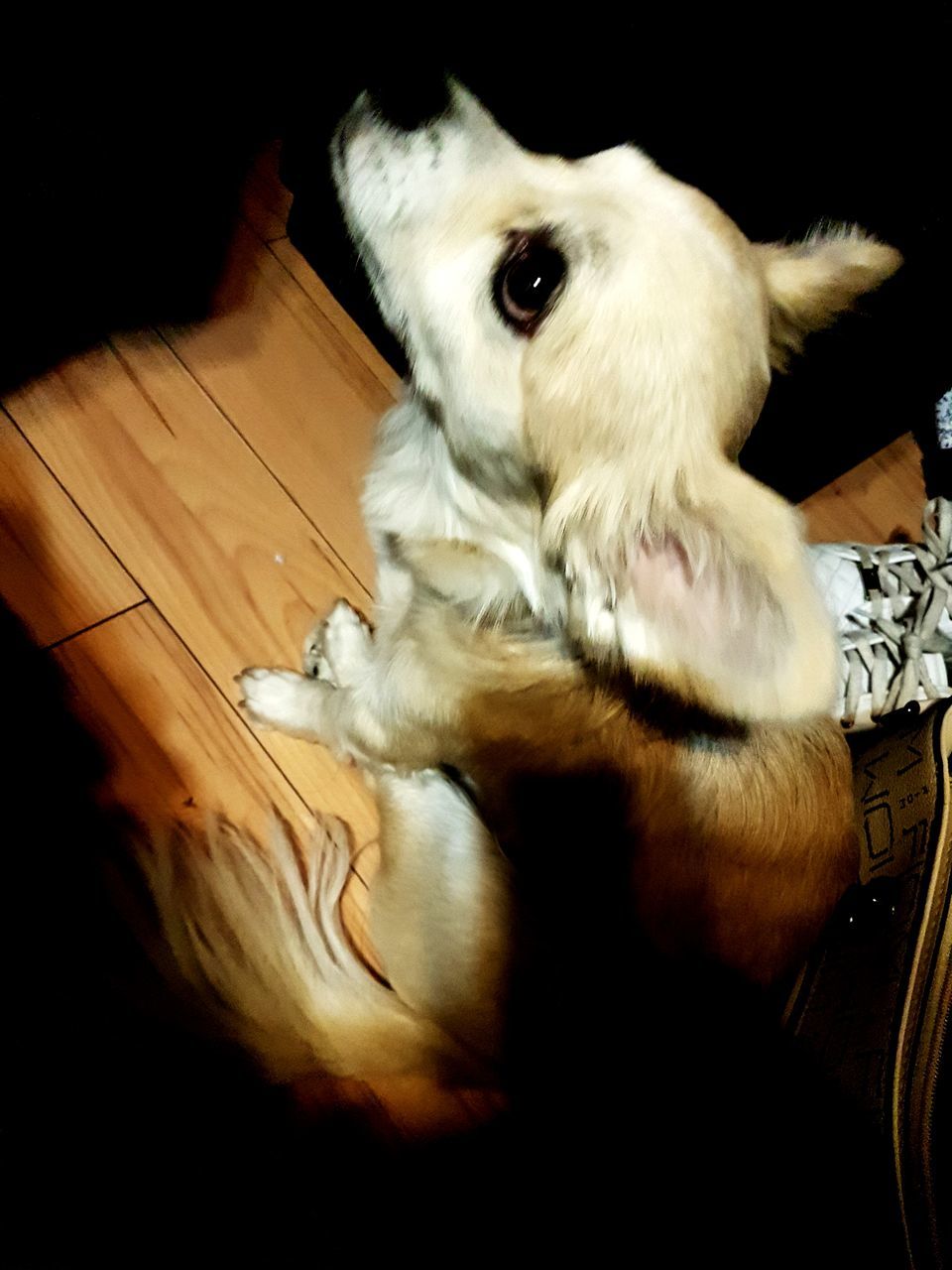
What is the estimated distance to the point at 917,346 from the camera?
124 centimetres

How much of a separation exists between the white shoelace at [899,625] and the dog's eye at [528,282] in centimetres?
88

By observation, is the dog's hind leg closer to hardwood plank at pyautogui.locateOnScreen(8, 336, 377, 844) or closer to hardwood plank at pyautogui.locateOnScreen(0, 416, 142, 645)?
hardwood plank at pyautogui.locateOnScreen(8, 336, 377, 844)

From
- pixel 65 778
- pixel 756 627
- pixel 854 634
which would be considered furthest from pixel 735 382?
pixel 65 778

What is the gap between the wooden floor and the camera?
52.3 inches

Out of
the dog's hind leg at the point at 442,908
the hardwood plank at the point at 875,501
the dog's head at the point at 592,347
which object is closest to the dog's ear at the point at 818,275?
the dog's head at the point at 592,347

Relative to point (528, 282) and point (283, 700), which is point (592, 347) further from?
point (283, 700)

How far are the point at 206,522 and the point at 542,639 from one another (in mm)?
A: 613

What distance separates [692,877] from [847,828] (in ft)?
0.75

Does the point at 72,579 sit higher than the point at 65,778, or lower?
higher

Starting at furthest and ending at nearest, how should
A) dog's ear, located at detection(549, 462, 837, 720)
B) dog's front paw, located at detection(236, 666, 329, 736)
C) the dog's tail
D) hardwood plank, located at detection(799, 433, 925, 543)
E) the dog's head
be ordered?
1. hardwood plank, located at detection(799, 433, 925, 543)
2. dog's front paw, located at detection(236, 666, 329, 736)
3. the dog's tail
4. the dog's head
5. dog's ear, located at detection(549, 462, 837, 720)

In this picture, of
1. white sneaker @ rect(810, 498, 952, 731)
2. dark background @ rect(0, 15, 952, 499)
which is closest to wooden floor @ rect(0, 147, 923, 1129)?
dark background @ rect(0, 15, 952, 499)

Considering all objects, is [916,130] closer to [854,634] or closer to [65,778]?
[854,634]

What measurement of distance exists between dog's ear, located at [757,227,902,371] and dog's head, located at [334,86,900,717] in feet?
0.35

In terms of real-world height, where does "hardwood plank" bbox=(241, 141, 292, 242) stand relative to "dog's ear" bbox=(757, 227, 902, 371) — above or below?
above
